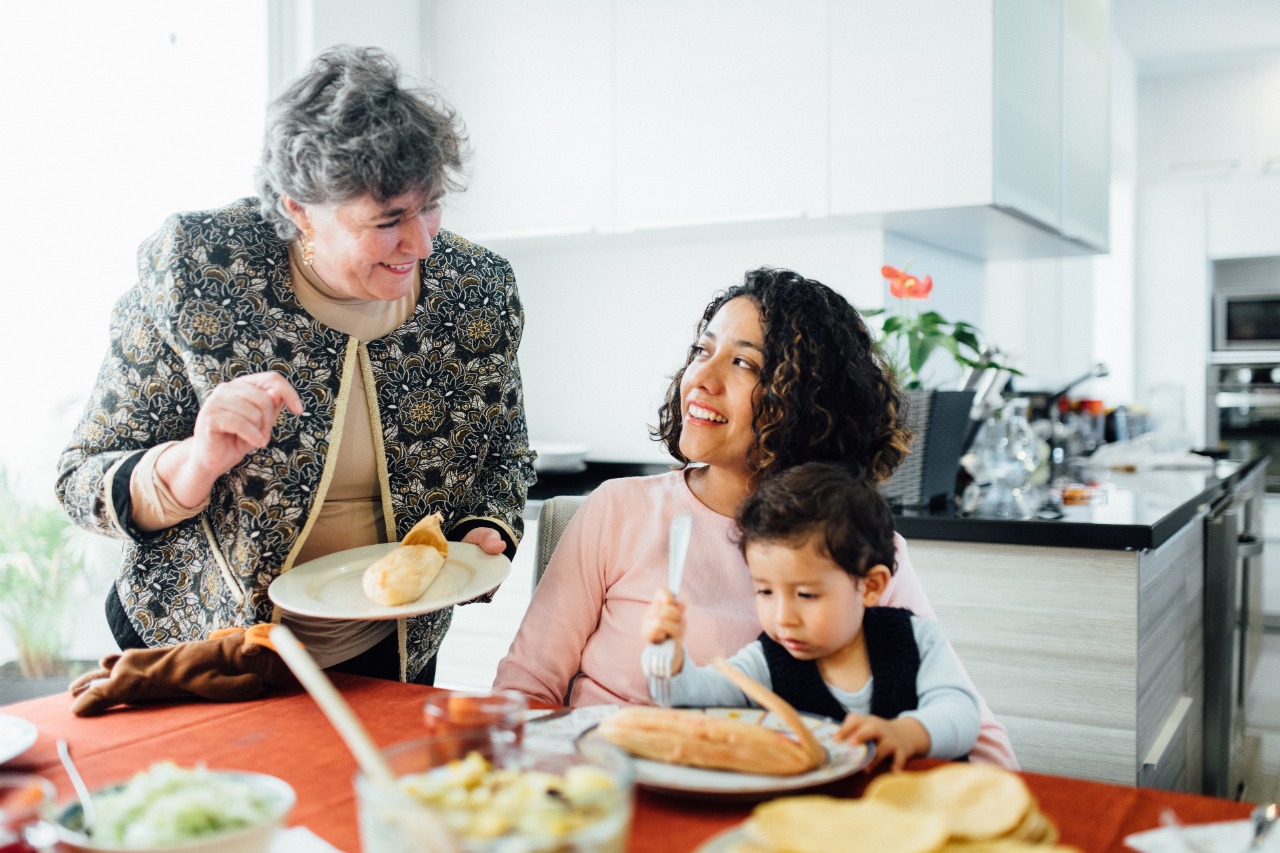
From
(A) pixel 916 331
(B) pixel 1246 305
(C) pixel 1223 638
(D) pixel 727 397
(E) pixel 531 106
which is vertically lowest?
(C) pixel 1223 638

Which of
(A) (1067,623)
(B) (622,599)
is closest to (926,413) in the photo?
(A) (1067,623)

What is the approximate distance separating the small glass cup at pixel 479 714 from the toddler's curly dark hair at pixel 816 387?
0.58 meters

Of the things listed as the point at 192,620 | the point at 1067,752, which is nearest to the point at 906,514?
the point at 1067,752

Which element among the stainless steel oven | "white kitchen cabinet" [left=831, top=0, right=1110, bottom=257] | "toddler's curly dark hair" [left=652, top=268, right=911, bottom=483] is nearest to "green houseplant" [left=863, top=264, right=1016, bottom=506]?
"white kitchen cabinet" [left=831, top=0, right=1110, bottom=257]

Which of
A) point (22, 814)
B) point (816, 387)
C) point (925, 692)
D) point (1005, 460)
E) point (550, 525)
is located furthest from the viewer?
point (1005, 460)

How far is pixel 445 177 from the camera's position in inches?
55.6

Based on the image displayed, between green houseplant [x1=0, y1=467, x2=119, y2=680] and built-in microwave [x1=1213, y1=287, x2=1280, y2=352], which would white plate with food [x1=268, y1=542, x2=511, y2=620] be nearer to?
green houseplant [x1=0, y1=467, x2=119, y2=680]

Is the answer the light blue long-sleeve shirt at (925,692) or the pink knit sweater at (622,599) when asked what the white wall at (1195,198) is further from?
the light blue long-sleeve shirt at (925,692)

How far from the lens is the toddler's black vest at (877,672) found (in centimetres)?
113

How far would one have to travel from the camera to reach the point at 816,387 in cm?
137

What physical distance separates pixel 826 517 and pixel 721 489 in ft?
1.11

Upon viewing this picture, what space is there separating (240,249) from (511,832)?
101 centimetres

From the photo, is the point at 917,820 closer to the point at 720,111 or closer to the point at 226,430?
the point at 226,430

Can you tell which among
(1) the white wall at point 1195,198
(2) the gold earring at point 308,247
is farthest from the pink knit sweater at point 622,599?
(1) the white wall at point 1195,198
